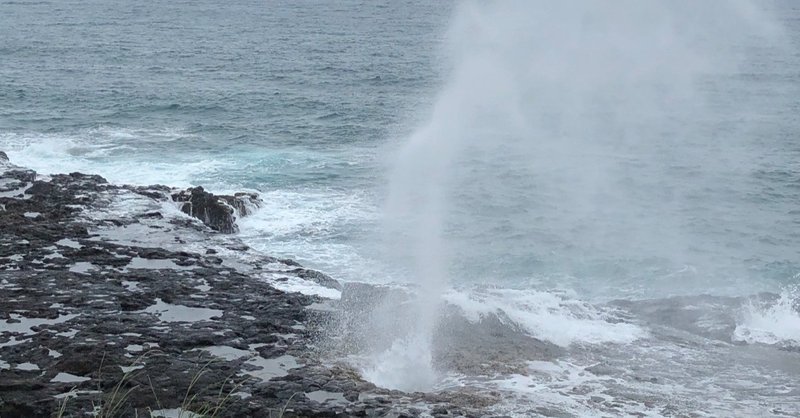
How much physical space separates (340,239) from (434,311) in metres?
10.1

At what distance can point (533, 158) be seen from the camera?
54.2 metres

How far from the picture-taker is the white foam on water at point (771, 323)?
31.0m

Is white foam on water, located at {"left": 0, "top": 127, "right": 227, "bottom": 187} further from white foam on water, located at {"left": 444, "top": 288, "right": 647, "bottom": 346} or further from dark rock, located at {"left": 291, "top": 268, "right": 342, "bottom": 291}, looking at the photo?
white foam on water, located at {"left": 444, "top": 288, "right": 647, "bottom": 346}

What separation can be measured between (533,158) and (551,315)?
76.6 feet

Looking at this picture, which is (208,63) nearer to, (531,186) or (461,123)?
(461,123)

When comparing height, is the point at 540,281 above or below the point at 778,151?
below

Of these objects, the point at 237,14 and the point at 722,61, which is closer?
the point at 722,61

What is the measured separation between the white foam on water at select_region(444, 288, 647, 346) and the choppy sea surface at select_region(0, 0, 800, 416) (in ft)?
0.37

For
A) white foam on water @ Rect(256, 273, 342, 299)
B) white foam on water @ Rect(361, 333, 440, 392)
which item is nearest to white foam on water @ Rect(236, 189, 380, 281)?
white foam on water @ Rect(256, 273, 342, 299)

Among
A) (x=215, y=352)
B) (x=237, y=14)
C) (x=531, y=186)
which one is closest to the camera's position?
(x=215, y=352)

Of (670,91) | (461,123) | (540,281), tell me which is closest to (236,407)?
(540,281)

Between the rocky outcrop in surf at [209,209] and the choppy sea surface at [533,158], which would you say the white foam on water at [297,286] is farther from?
the rocky outcrop in surf at [209,209]

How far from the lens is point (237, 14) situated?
389 ft

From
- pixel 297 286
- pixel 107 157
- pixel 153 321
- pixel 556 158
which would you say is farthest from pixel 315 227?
pixel 556 158
